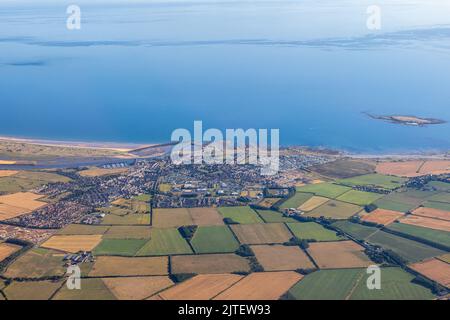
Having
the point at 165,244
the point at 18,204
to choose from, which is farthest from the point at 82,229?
the point at 18,204

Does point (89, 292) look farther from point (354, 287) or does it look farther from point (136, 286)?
point (354, 287)

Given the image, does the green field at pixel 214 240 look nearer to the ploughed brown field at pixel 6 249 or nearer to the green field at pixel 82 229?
the green field at pixel 82 229

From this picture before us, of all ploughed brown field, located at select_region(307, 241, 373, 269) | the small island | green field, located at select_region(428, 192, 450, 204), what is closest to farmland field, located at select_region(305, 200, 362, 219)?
ploughed brown field, located at select_region(307, 241, 373, 269)

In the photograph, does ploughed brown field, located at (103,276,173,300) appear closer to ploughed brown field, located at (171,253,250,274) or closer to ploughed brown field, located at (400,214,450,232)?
ploughed brown field, located at (171,253,250,274)

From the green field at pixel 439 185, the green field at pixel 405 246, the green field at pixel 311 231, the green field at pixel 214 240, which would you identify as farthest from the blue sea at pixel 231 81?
the green field at pixel 214 240

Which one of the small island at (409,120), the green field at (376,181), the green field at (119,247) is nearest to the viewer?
the green field at (119,247)
